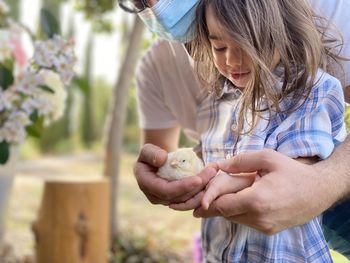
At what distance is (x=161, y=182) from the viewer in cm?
99

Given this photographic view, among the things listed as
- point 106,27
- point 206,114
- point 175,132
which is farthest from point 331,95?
point 106,27

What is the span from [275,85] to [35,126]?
3.56 ft

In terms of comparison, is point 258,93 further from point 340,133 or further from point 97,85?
point 97,85

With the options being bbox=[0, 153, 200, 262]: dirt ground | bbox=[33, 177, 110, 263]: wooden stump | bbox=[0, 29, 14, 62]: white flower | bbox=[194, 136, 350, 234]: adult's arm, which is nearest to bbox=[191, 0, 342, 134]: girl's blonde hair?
bbox=[194, 136, 350, 234]: adult's arm

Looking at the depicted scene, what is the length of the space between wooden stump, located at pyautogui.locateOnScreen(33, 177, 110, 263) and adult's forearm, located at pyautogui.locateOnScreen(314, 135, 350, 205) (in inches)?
81.8

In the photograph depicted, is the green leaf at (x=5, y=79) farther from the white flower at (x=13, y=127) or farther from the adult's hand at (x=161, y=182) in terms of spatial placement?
the adult's hand at (x=161, y=182)

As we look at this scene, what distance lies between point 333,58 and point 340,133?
0.41 ft

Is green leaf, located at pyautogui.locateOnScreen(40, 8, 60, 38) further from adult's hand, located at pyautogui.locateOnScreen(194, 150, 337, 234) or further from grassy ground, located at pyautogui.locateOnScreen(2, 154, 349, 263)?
grassy ground, located at pyautogui.locateOnScreen(2, 154, 349, 263)

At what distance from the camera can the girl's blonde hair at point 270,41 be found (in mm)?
993

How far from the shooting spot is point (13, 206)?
16.6 ft

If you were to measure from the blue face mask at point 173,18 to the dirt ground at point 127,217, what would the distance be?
2.33 metres

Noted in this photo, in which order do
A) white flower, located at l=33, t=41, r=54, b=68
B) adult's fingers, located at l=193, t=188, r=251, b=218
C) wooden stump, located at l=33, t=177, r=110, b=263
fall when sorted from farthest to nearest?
wooden stump, located at l=33, t=177, r=110, b=263, white flower, located at l=33, t=41, r=54, b=68, adult's fingers, located at l=193, t=188, r=251, b=218

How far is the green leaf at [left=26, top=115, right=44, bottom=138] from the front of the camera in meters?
1.84

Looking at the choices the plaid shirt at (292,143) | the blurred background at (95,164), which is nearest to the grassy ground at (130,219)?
the blurred background at (95,164)
